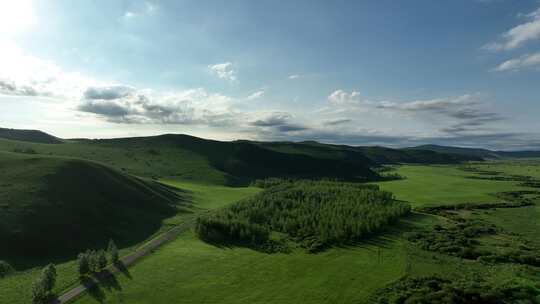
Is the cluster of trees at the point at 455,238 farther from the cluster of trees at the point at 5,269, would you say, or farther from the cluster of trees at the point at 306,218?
the cluster of trees at the point at 5,269

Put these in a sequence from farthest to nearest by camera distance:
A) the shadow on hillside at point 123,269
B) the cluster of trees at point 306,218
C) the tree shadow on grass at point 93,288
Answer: the cluster of trees at point 306,218
the shadow on hillside at point 123,269
the tree shadow on grass at point 93,288

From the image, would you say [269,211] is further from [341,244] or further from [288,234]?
[341,244]

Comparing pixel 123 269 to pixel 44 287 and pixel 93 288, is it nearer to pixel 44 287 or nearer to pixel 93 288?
pixel 93 288

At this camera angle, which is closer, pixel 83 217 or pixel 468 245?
pixel 468 245

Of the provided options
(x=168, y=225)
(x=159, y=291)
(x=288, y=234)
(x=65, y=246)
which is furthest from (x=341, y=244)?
(x=65, y=246)

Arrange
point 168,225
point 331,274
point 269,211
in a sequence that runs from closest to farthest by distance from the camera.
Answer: point 331,274, point 168,225, point 269,211

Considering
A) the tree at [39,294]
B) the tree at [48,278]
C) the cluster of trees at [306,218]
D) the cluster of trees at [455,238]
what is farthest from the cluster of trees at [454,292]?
the tree at [48,278]

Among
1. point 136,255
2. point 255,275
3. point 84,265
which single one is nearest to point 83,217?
point 136,255
